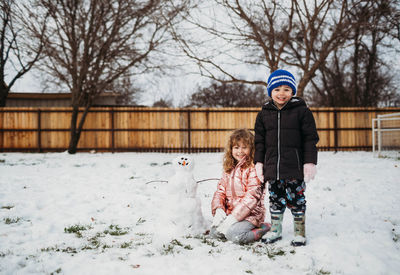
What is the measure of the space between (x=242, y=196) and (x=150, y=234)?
3.61 ft

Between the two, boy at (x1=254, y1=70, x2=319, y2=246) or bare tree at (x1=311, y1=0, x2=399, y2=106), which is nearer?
boy at (x1=254, y1=70, x2=319, y2=246)

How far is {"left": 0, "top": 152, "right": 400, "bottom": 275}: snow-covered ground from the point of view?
239 centimetres

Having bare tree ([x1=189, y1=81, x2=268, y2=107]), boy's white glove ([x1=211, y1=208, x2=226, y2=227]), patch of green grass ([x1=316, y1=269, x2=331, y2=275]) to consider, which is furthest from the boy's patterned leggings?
bare tree ([x1=189, y1=81, x2=268, y2=107])

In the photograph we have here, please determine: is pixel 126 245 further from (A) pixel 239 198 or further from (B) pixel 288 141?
(B) pixel 288 141

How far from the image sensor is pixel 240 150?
10.5 ft

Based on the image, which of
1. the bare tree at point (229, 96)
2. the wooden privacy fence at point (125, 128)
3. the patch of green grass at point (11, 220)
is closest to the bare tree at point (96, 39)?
the wooden privacy fence at point (125, 128)

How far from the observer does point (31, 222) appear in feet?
11.6

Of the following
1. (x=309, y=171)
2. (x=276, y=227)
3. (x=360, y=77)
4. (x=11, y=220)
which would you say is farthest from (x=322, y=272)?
(x=360, y=77)

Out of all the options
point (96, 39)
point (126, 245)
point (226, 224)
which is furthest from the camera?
point (96, 39)

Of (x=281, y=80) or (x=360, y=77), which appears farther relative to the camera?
(x=360, y=77)

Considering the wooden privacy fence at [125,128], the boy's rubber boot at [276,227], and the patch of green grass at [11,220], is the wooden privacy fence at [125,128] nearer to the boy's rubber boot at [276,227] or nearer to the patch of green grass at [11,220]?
the patch of green grass at [11,220]

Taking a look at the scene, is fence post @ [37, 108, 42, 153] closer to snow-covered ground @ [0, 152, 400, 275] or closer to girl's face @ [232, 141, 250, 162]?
snow-covered ground @ [0, 152, 400, 275]

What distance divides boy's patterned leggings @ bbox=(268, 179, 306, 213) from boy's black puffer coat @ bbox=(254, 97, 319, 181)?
133 mm

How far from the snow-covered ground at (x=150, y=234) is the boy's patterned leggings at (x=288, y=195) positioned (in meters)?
0.37
